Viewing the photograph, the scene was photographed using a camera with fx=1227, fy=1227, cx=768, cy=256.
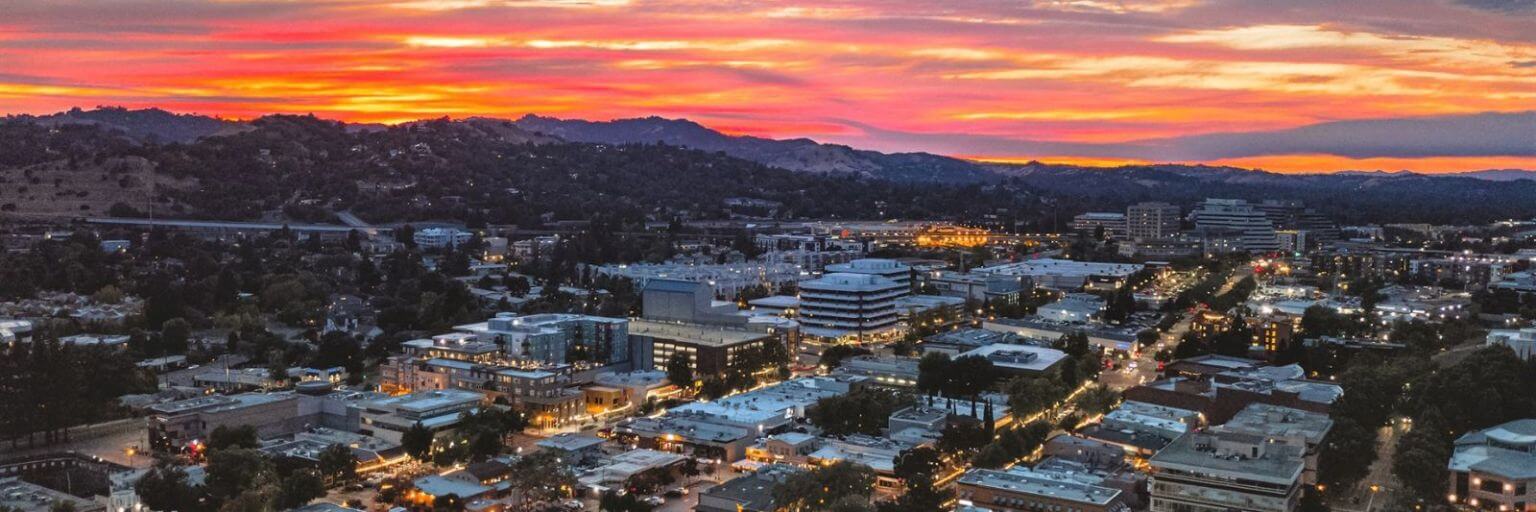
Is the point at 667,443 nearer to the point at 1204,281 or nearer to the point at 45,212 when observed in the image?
the point at 1204,281

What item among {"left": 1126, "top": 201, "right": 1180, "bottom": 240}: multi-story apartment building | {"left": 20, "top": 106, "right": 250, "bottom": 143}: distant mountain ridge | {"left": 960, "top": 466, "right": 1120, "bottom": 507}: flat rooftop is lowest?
{"left": 960, "top": 466, "right": 1120, "bottom": 507}: flat rooftop

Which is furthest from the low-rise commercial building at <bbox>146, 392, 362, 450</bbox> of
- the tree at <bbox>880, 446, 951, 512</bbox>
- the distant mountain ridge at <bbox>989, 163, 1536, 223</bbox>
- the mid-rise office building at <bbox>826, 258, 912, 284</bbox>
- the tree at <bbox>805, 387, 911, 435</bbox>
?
the distant mountain ridge at <bbox>989, 163, 1536, 223</bbox>

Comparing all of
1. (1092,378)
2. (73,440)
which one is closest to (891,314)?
(1092,378)

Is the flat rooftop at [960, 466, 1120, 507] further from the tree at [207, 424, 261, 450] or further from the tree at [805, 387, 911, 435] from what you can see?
the tree at [207, 424, 261, 450]

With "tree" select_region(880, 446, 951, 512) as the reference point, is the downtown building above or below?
above

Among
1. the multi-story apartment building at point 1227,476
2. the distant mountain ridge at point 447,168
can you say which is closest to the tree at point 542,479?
the multi-story apartment building at point 1227,476

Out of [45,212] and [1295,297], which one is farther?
[45,212]

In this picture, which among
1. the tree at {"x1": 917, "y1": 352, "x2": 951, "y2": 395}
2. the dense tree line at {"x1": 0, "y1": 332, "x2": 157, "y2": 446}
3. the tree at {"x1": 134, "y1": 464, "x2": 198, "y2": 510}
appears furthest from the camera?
the tree at {"x1": 917, "y1": 352, "x2": 951, "y2": 395}

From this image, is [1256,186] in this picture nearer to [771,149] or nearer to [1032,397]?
[771,149]
